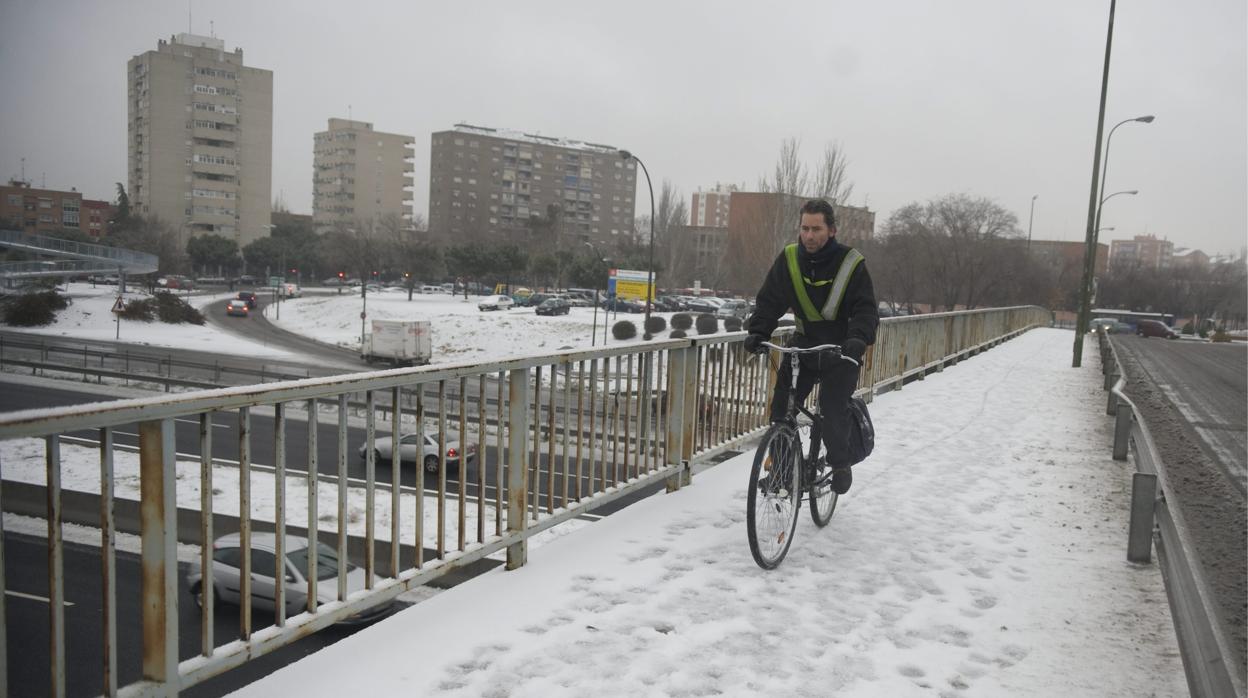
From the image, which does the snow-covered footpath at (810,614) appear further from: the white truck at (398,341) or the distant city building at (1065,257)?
the distant city building at (1065,257)

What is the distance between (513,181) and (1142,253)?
388 feet

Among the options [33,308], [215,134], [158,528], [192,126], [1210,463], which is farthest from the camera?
[215,134]

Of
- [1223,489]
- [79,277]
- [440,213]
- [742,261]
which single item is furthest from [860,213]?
[440,213]

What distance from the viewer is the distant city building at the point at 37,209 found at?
21.4 meters

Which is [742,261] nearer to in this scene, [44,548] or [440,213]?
[440,213]

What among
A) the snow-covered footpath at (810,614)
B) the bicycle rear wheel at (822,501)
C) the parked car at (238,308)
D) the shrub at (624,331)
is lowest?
the parked car at (238,308)

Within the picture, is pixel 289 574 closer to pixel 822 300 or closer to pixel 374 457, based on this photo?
pixel 374 457

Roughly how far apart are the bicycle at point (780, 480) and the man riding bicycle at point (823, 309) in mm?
62

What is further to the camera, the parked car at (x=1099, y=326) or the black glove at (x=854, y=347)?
the parked car at (x=1099, y=326)

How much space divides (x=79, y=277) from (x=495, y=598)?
2371 cm

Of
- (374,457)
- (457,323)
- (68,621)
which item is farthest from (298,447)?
(457,323)

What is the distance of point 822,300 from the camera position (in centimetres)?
455

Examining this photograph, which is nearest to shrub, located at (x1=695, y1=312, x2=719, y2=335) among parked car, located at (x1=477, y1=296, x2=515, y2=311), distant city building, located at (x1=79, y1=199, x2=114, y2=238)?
parked car, located at (x1=477, y1=296, x2=515, y2=311)

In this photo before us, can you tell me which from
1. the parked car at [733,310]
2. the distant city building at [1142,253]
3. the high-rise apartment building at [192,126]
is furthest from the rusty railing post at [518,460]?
the distant city building at [1142,253]
